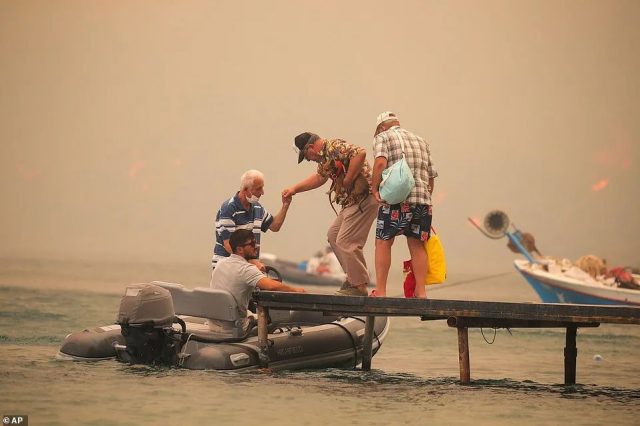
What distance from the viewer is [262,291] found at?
1255cm

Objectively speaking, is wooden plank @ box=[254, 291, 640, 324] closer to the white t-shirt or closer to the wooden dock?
the wooden dock

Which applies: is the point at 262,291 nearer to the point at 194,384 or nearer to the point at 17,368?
the point at 194,384

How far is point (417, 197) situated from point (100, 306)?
16.4 metres

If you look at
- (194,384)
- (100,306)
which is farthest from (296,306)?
(100,306)

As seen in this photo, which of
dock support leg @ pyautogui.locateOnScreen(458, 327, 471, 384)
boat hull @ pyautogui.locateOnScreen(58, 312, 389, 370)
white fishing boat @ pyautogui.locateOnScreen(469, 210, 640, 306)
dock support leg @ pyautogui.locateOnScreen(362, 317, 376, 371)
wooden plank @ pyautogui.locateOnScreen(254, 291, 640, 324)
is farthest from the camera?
white fishing boat @ pyautogui.locateOnScreen(469, 210, 640, 306)

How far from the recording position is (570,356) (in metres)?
14.1

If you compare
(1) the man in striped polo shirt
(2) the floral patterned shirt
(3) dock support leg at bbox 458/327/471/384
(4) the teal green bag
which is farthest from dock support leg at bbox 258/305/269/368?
(3) dock support leg at bbox 458/327/471/384

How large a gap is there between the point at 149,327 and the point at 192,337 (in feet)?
1.60

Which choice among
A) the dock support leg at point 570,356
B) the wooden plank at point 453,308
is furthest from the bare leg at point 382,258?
the dock support leg at point 570,356

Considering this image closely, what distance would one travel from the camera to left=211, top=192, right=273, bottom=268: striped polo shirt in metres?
12.9

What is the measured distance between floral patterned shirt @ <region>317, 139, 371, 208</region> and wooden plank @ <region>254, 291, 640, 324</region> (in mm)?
1028

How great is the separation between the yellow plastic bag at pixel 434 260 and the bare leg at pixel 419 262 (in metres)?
0.06

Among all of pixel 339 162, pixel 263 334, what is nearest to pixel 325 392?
pixel 263 334

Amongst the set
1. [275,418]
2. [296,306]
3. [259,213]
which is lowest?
[275,418]
